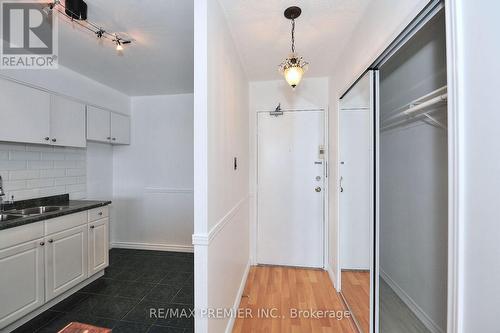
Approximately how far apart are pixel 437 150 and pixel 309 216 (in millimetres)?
1723

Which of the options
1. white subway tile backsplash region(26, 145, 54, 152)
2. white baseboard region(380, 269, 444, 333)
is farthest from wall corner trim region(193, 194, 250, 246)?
white subway tile backsplash region(26, 145, 54, 152)

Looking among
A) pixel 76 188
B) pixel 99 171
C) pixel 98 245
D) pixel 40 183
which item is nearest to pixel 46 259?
pixel 98 245

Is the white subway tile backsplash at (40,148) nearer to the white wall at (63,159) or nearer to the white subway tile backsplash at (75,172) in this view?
the white wall at (63,159)

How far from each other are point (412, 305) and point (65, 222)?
312cm

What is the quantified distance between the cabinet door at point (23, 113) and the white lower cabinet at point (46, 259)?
0.86 m

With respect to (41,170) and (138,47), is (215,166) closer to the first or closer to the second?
(138,47)

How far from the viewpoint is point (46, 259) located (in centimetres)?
197

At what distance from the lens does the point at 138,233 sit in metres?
3.58

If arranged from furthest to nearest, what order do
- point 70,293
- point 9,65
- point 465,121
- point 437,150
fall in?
point 70,293, point 9,65, point 437,150, point 465,121

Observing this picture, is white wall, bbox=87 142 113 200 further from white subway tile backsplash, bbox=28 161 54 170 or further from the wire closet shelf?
the wire closet shelf

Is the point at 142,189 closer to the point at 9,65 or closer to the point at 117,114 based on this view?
the point at 117,114

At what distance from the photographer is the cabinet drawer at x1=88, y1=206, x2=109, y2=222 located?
96.7 inches

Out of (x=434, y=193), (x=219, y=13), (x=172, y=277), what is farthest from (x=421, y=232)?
(x=172, y=277)

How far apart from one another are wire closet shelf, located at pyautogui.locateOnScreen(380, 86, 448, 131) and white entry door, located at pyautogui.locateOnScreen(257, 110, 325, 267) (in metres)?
1.17
